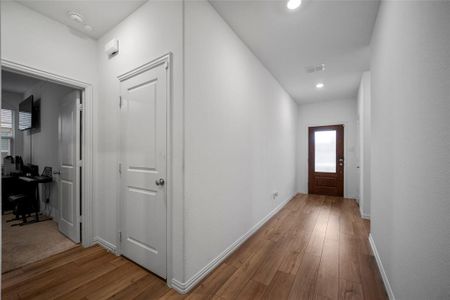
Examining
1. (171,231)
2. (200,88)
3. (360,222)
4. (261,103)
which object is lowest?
(360,222)

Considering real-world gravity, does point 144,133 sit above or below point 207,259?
above

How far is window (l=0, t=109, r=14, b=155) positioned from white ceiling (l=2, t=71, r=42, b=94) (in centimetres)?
64

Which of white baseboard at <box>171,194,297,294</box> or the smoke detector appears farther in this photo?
the smoke detector

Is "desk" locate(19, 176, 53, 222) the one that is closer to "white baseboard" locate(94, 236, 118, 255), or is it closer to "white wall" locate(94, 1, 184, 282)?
"white wall" locate(94, 1, 184, 282)

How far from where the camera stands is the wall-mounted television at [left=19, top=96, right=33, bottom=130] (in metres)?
4.03

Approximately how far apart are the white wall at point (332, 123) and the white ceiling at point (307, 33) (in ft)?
5.54

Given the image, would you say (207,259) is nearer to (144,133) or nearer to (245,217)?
(245,217)

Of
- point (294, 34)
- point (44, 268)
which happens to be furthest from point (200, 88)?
point (44, 268)

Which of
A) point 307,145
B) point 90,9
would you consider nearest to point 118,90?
point 90,9

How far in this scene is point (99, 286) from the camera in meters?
1.74

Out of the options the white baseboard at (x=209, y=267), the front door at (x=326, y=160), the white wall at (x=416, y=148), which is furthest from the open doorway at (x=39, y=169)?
the front door at (x=326, y=160)

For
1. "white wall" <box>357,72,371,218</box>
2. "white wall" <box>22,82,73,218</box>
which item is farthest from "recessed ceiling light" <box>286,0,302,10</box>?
"white wall" <box>22,82,73,218</box>

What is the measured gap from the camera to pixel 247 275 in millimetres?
1906

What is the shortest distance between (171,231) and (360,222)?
349cm
